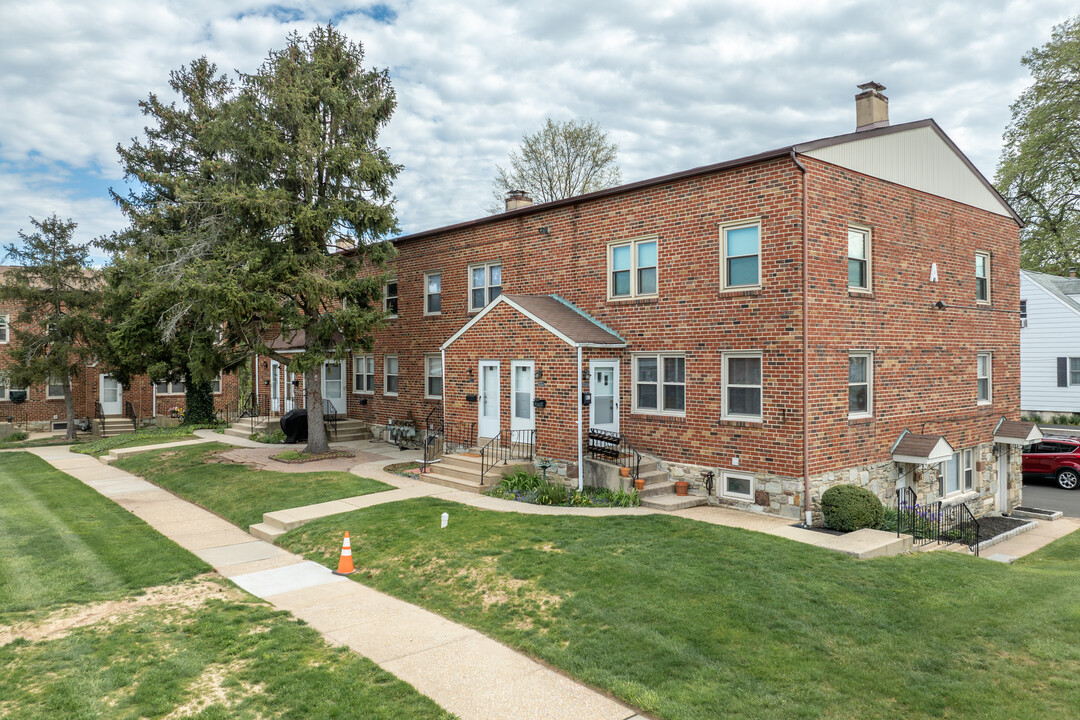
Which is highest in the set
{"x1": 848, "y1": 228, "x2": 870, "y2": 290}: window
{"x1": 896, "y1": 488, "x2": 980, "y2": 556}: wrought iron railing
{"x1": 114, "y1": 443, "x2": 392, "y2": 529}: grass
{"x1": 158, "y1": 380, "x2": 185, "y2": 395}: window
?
{"x1": 848, "y1": 228, "x2": 870, "y2": 290}: window

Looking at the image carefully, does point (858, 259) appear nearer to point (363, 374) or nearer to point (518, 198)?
point (518, 198)

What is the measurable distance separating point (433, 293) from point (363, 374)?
4804 mm

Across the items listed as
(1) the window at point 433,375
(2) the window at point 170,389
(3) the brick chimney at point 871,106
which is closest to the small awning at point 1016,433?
(3) the brick chimney at point 871,106

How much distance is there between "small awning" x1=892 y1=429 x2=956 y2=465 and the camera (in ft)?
43.7

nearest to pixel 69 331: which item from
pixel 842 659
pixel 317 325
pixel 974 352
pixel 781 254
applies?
pixel 317 325

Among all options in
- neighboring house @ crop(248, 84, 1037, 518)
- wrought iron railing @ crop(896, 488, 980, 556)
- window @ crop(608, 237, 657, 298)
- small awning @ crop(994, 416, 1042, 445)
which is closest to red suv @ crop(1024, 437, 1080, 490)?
small awning @ crop(994, 416, 1042, 445)

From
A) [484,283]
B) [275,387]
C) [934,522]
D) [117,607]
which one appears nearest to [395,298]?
[484,283]

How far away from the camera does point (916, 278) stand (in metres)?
14.5

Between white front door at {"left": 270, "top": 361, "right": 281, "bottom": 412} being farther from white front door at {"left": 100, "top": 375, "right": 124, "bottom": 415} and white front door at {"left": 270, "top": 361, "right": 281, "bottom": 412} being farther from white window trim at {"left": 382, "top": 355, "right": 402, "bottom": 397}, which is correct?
white front door at {"left": 100, "top": 375, "right": 124, "bottom": 415}

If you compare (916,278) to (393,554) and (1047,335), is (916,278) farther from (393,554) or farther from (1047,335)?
(1047,335)

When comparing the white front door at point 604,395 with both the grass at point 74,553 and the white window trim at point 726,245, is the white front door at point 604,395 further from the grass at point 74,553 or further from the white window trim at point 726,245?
the grass at point 74,553

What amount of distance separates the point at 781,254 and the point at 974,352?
27.1ft

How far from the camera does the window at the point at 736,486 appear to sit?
40.8 ft

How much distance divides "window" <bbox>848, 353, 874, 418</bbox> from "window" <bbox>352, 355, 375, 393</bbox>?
50.9 ft
